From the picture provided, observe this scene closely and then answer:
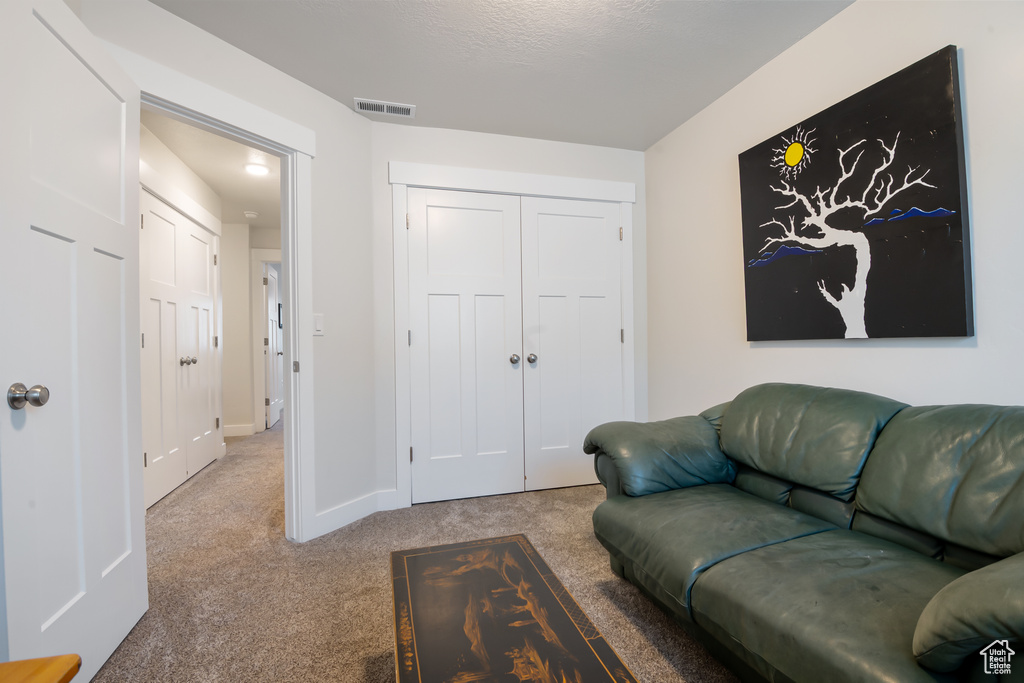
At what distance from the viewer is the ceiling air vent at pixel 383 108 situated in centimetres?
264

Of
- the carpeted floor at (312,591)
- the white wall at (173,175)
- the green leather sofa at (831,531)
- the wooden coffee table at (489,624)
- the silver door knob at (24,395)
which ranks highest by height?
the white wall at (173,175)

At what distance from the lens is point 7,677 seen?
69 cm

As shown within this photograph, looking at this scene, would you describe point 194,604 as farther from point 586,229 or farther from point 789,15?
point 789,15

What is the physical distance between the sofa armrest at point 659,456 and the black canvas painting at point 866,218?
733mm

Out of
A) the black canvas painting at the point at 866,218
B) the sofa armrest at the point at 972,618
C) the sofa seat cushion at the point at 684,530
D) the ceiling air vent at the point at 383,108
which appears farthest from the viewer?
the ceiling air vent at the point at 383,108

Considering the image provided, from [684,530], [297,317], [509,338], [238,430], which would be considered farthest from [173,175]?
[684,530]

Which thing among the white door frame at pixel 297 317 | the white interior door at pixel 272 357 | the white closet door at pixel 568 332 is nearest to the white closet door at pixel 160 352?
the white door frame at pixel 297 317

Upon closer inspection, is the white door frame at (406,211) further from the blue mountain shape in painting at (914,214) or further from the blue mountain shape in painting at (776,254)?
the blue mountain shape in painting at (914,214)

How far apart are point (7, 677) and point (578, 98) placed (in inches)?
118

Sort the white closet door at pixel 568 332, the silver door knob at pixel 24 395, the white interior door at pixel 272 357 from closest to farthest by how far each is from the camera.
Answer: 1. the silver door knob at pixel 24 395
2. the white closet door at pixel 568 332
3. the white interior door at pixel 272 357

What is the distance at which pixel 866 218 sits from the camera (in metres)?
1.85

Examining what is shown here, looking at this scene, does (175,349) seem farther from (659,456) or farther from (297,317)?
(659,456)

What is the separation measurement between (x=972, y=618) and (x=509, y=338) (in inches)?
98.1

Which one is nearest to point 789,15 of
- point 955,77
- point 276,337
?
point 955,77
